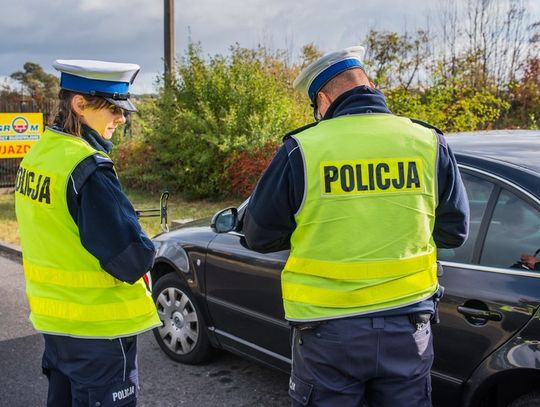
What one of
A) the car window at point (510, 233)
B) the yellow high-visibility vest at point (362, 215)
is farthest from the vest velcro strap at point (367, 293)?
the car window at point (510, 233)

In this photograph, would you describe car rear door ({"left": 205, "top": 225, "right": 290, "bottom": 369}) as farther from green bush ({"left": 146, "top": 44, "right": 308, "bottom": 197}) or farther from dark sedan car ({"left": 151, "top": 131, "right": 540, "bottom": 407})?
green bush ({"left": 146, "top": 44, "right": 308, "bottom": 197})

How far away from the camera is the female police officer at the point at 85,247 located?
1979 millimetres

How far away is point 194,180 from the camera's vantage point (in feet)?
36.9

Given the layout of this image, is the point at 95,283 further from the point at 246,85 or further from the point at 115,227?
the point at 246,85

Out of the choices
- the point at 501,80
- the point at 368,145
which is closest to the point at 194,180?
the point at 501,80

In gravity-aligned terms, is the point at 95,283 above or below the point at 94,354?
above

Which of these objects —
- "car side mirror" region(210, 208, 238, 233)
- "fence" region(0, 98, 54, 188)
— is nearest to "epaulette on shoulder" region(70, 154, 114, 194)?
"car side mirror" region(210, 208, 238, 233)

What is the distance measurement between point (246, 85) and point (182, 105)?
1460 mm

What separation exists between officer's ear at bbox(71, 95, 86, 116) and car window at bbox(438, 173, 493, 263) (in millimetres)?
1720

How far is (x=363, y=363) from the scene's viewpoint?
1850 millimetres

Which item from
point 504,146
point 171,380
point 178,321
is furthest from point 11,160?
point 504,146

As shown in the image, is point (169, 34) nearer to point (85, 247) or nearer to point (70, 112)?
point (70, 112)

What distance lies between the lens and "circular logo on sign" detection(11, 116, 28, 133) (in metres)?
12.9

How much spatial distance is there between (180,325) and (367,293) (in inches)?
99.6
